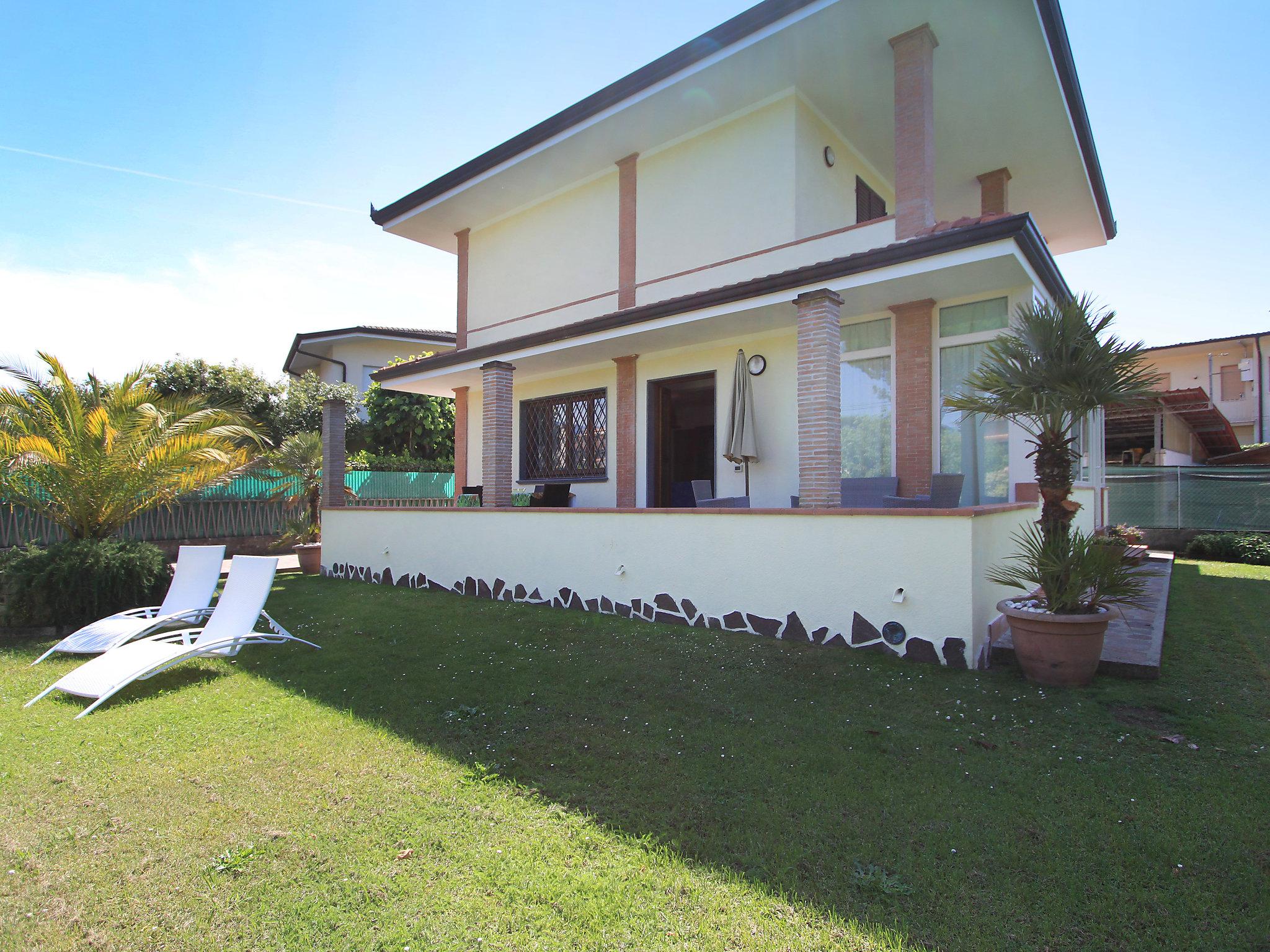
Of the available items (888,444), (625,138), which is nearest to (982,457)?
(888,444)

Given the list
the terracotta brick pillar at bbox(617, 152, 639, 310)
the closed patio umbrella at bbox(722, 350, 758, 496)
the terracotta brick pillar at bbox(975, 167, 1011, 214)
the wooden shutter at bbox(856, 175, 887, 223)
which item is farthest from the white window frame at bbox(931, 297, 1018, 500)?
the terracotta brick pillar at bbox(617, 152, 639, 310)

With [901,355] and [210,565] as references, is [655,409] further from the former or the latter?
[210,565]

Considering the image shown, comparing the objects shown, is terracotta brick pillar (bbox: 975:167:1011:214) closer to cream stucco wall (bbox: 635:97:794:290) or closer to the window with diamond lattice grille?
cream stucco wall (bbox: 635:97:794:290)

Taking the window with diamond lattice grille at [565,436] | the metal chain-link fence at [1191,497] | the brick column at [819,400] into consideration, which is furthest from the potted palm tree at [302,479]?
the metal chain-link fence at [1191,497]

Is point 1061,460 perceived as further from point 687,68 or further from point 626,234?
point 626,234

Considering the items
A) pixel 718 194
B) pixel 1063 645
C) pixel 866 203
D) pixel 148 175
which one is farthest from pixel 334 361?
pixel 1063 645

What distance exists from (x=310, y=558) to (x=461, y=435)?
3.88 m

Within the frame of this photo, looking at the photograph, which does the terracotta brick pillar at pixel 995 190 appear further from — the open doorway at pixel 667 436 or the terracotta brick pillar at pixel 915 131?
the open doorway at pixel 667 436

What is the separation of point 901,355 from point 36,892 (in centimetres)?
881

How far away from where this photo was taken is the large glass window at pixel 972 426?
7.91 meters

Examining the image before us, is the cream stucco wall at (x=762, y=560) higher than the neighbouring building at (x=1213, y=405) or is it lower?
lower

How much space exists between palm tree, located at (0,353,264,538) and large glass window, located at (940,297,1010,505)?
34.1ft

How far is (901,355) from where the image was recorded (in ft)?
27.5

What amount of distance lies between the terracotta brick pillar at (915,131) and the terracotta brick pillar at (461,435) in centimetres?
946
